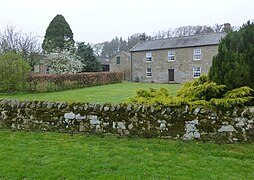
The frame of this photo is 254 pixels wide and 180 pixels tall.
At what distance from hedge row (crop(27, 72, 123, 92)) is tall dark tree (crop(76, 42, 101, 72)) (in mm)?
8636

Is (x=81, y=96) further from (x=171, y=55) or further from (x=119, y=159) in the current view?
(x=171, y=55)

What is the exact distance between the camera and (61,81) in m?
22.0

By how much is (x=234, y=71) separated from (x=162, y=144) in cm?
280

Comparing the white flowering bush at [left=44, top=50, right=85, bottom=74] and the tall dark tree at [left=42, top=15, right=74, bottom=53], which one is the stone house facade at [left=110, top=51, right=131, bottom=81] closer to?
the white flowering bush at [left=44, top=50, right=85, bottom=74]

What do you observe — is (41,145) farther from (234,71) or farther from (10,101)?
(234,71)

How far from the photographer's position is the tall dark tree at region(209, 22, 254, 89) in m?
6.33

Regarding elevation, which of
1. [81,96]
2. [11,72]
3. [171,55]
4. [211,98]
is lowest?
[81,96]

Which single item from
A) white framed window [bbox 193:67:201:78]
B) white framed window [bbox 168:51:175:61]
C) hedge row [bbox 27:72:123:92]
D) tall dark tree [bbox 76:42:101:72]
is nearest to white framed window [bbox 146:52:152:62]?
white framed window [bbox 168:51:175:61]

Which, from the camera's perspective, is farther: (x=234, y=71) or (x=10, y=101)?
(x=10, y=101)

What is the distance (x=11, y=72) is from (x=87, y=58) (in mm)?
18596

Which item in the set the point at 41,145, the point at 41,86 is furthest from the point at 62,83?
the point at 41,145

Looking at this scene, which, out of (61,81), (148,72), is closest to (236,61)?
(61,81)

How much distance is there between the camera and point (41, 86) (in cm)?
2009

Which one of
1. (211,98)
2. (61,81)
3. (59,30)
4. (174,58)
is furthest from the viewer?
(59,30)
